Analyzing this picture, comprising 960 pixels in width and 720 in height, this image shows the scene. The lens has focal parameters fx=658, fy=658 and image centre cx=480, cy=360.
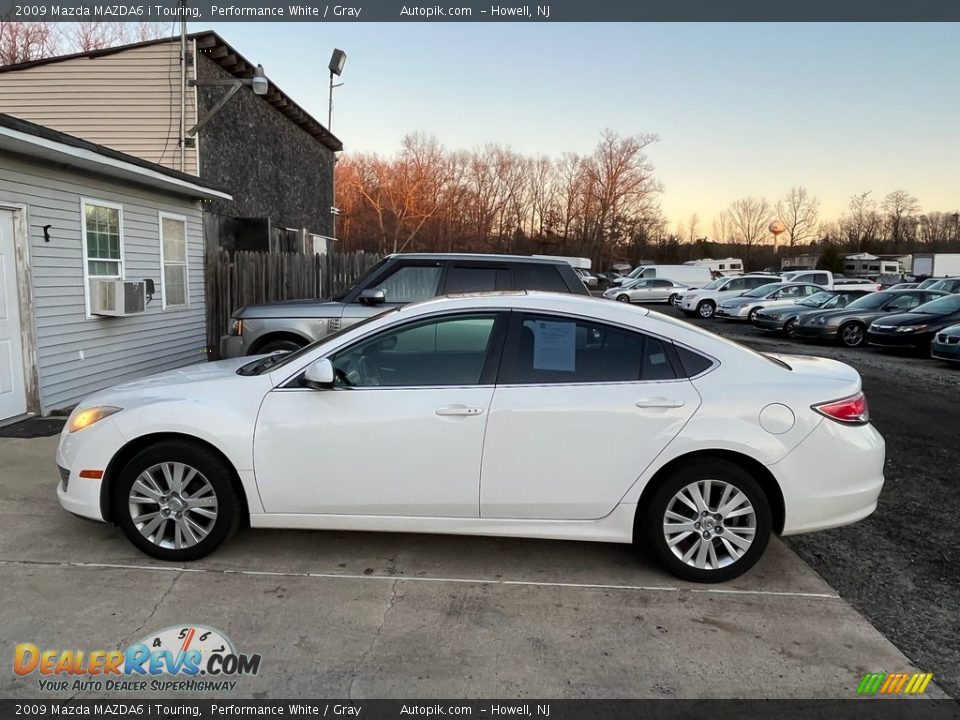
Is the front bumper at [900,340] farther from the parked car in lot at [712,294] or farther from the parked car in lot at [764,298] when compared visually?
the parked car in lot at [712,294]

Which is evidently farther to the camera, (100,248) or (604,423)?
(100,248)

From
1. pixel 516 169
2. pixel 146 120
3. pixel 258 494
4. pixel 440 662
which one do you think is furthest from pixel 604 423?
Result: pixel 516 169

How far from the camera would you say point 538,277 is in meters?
7.22

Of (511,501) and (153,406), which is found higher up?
(153,406)

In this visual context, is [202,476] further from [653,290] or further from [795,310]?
[653,290]

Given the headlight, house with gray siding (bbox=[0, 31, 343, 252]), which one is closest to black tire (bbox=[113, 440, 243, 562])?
the headlight

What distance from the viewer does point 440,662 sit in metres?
2.99

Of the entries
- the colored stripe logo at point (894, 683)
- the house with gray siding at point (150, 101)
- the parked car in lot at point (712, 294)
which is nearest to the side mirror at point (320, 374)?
the colored stripe logo at point (894, 683)

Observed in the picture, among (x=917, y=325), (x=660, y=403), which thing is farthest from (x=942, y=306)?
(x=660, y=403)

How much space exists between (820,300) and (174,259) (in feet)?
60.0

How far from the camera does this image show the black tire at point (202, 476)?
12.4 ft

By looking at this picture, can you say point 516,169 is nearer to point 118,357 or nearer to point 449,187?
point 449,187

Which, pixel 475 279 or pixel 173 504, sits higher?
pixel 475 279

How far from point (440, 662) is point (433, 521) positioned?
91cm
